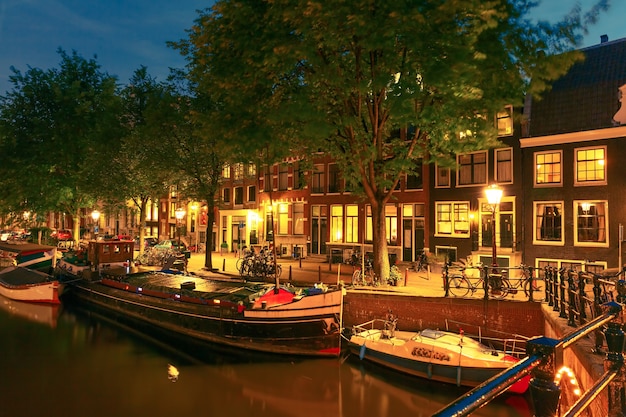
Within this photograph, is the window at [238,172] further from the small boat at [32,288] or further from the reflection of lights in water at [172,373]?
the reflection of lights in water at [172,373]

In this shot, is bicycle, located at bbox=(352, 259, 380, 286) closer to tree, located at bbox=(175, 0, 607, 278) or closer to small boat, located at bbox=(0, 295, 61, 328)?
tree, located at bbox=(175, 0, 607, 278)

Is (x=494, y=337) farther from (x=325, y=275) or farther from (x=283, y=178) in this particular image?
(x=283, y=178)

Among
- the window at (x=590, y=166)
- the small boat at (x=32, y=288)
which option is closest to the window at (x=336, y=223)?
the window at (x=590, y=166)

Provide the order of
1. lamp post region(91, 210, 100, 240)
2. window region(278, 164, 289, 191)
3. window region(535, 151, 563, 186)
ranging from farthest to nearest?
window region(278, 164, 289, 191) < lamp post region(91, 210, 100, 240) < window region(535, 151, 563, 186)

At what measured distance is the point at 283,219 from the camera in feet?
120

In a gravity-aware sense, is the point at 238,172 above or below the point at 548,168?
above

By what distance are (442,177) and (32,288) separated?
24.9 metres

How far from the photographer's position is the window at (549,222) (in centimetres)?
2225

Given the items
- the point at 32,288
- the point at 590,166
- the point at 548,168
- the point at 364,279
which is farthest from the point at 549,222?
the point at 32,288

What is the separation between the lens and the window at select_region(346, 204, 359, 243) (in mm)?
31047

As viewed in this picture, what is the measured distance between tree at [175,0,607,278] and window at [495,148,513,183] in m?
7.67

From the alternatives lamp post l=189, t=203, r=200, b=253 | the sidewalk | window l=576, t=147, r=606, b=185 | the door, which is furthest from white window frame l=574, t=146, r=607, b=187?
lamp post l=189, t=203, r=200, b=253

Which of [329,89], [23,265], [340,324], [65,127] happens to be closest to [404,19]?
[329,89]

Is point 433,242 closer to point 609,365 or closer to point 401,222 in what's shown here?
point 401,222
